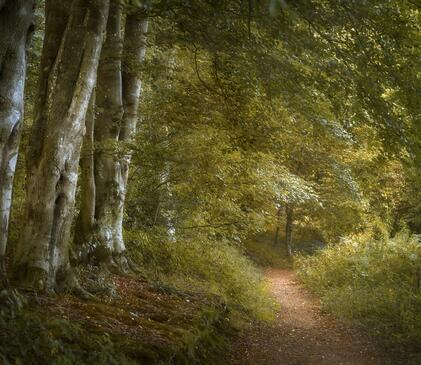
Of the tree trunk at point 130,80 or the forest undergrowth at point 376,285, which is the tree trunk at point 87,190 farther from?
the forest undergrowth at point 376,285

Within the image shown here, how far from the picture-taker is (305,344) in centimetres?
898

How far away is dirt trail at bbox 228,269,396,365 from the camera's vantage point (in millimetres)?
7855

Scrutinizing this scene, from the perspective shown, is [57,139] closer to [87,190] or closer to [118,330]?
[87,190]

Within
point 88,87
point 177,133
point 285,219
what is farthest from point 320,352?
point 285,219

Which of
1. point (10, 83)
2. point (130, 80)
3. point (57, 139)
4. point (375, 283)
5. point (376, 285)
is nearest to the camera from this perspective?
point (10, 83)

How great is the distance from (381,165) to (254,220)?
5296 mm

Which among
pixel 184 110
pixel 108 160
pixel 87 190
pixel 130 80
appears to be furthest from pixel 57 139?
pixel 130 80

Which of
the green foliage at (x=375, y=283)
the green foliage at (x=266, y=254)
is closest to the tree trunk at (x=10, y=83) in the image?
the green foliage at (x=375, y=283)

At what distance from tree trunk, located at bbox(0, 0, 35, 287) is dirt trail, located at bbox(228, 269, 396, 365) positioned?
4144 millimetres

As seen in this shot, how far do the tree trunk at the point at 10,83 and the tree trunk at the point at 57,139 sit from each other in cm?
70

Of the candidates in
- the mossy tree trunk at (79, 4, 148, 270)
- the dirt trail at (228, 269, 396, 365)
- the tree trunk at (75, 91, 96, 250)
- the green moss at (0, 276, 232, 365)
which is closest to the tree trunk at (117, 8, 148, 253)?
the mossy tree trunk at (79, 4, 148, 270)

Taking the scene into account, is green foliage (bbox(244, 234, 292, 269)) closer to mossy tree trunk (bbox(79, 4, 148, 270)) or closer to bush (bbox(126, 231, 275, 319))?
bush (bbox(126, 231, 275, 319))

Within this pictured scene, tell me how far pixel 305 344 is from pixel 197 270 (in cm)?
368

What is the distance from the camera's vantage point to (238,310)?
34.7 feet
